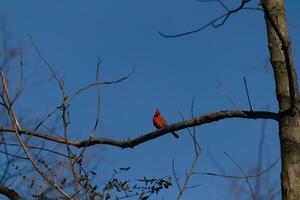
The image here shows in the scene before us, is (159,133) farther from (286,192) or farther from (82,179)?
(286,192)

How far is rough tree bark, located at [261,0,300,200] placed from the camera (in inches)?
101

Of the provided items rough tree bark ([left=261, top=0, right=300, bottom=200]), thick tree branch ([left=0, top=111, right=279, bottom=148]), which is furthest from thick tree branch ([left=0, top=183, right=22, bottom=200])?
rough tree bark ([left=261, top=0, right=300, bottom=200])

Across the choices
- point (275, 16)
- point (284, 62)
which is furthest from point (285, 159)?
point (275, 16)

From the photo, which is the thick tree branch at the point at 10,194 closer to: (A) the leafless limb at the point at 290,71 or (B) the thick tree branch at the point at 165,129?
(B) the thick tree branch at the point at 165,129

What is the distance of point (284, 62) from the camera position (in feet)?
9.33

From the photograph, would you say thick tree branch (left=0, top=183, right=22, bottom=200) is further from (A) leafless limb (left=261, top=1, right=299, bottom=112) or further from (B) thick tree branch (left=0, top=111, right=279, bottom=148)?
(A) leafless limb (left=261, top=1, right=299, bottom=112)

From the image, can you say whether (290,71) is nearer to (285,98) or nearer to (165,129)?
(285,98)

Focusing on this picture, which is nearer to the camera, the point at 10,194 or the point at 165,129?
the point at 165,129

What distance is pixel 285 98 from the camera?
2.79 meters

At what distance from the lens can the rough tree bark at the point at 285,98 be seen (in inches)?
101

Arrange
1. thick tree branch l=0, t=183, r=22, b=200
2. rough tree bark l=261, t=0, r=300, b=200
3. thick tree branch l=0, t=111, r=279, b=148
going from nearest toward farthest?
rough tree bark l=261, t=0, r=300, b=200 < thick tree branch l=0, t=111, r=279, b=148 < thick tree branch l=0, t=183, r=22, b=200

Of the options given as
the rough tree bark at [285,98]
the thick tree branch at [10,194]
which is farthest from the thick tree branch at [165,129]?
the thick tree branch at [10,194]

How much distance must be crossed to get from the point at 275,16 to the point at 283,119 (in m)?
0.58

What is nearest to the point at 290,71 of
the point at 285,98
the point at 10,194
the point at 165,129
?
the point at 285,98
